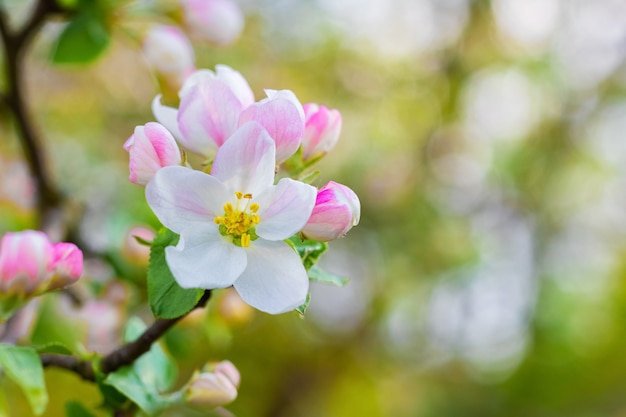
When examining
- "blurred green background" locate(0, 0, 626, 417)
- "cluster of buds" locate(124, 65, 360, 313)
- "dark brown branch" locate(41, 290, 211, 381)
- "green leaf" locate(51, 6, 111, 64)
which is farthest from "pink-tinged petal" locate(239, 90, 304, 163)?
"blurred green background" locate(0, 0, 626, 417)

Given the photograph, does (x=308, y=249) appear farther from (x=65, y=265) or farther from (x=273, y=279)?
(x=65, y=265)

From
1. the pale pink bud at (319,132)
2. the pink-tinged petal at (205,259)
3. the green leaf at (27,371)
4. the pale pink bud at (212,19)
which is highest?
the pale pink bud at (212,19)

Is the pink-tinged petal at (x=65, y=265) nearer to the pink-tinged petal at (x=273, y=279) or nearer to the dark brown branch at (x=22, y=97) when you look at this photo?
the pink-tinged petal at (x=273, y=279)

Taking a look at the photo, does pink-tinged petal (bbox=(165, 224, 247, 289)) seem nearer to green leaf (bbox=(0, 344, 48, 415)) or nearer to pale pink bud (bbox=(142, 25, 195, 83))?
green leaf (bbox=(0, 344, 48, 415))

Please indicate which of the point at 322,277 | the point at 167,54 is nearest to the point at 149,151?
the point at 322,277

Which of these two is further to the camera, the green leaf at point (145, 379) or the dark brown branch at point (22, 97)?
the dark brown branch at point (22, 97)

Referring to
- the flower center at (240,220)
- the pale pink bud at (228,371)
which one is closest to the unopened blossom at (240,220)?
the flower center at (240,220)
